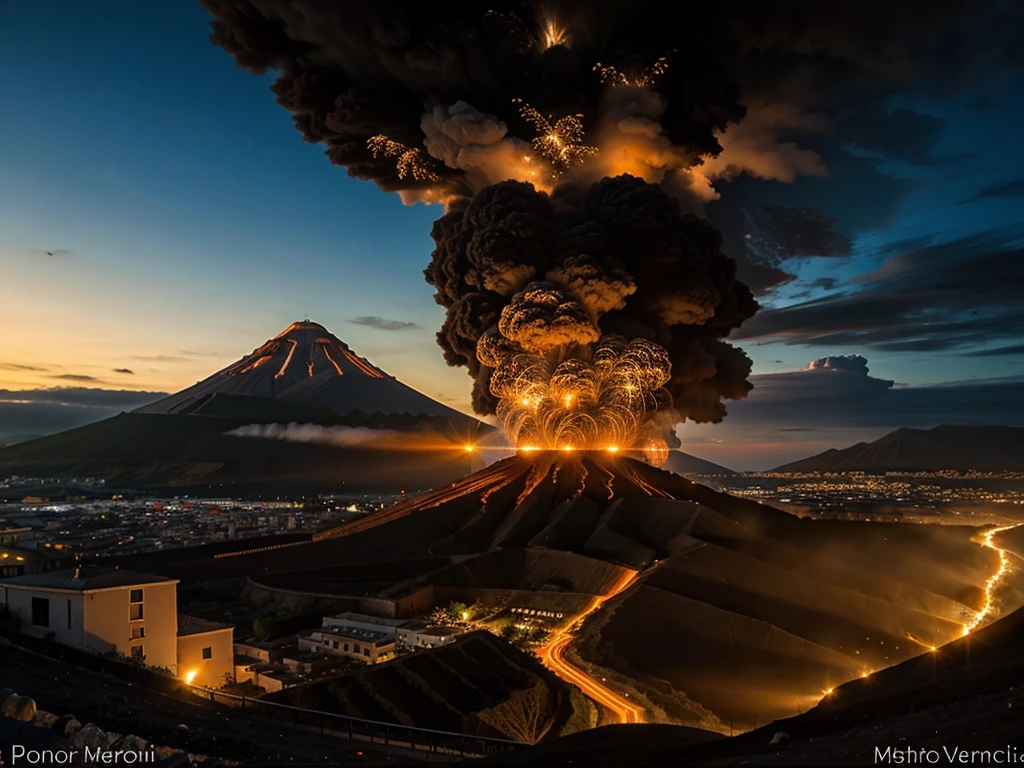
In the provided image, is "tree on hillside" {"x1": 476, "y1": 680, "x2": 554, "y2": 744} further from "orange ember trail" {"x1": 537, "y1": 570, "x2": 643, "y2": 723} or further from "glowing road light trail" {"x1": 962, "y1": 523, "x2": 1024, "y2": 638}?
"glowing road light trail" {"x1": 962, "y1": 523, "x2": 1024, "y2": 638}

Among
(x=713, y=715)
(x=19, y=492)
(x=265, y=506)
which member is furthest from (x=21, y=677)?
(x=19, y=492)

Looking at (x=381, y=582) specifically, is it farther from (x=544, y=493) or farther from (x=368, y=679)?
(x=368, y=679)

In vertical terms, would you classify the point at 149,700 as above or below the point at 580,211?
below

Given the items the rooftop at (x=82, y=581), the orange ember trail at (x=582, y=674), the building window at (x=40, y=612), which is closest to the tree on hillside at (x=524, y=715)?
the orange ember trail at (x=582, y=674)

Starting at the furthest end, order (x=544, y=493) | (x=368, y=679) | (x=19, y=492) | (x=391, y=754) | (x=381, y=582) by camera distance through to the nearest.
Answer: (x=19, y=492)
(x=544, y=493)
(x=381, y=582)
(x=368, y=679)
(x=391, y=754)

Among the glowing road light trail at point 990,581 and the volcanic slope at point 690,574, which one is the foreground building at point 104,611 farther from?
the glowing road light trail at point 990,581

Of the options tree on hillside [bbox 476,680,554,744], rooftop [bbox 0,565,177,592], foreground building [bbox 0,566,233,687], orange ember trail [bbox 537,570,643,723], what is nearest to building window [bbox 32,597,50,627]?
foreground building [bbox 0,566,233,687]

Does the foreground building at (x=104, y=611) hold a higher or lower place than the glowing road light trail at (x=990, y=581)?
higher
